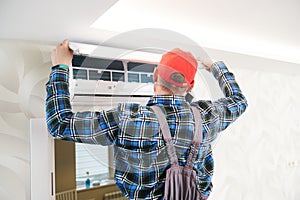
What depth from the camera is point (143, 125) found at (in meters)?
0.86

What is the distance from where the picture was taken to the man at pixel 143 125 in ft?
2.71

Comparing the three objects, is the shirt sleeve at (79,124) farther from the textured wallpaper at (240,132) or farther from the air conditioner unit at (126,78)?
the textured wallpaper at (240,132)

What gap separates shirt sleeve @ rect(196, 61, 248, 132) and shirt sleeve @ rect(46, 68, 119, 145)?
0.32 m

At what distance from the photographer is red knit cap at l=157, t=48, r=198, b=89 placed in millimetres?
823

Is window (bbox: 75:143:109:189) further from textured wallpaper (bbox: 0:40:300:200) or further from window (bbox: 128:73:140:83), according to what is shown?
window (bbox: 128:73:140:83)

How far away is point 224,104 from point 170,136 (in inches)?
10.8

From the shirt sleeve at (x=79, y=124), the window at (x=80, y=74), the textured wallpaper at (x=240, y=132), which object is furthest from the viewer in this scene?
the textured wallpaper at (x=240, y=132)
